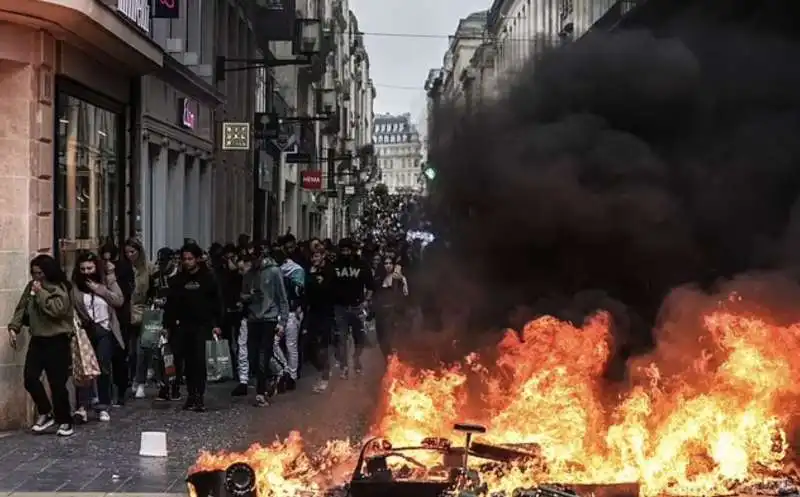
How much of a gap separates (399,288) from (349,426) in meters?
4.75

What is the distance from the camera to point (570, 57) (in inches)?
319

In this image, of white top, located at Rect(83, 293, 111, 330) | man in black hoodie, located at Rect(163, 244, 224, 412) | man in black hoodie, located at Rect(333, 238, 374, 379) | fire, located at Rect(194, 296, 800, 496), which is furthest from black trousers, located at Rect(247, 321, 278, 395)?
fire, located at Rect(194, 296, 800, 496)

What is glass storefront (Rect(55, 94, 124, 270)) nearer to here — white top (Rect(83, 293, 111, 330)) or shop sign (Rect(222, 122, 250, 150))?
white top (Rect(83, 293, 111, 330))

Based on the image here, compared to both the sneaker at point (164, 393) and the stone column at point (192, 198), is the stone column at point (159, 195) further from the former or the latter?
the sneaker at point (164, 393)

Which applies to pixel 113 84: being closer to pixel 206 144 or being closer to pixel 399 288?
pixel 399 288

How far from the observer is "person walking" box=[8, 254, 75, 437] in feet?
32.4

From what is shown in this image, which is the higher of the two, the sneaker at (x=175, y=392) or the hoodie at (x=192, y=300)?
the hoodie at (x=192, y=300)

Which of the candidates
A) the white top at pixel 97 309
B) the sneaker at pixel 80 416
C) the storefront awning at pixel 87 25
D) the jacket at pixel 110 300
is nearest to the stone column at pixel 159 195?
the storefront awning at pixel 87 25

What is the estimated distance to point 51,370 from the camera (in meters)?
9.93

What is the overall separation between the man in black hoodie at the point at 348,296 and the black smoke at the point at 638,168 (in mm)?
5373

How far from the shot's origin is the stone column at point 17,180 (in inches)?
410

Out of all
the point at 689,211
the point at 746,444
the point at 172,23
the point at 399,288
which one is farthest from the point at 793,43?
the point at 172,23

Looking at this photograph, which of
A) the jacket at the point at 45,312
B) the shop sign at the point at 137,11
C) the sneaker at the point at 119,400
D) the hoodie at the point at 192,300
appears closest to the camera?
the jacket at the point at 45,312

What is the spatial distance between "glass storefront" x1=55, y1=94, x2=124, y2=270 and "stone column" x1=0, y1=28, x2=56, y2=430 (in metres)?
1.00
